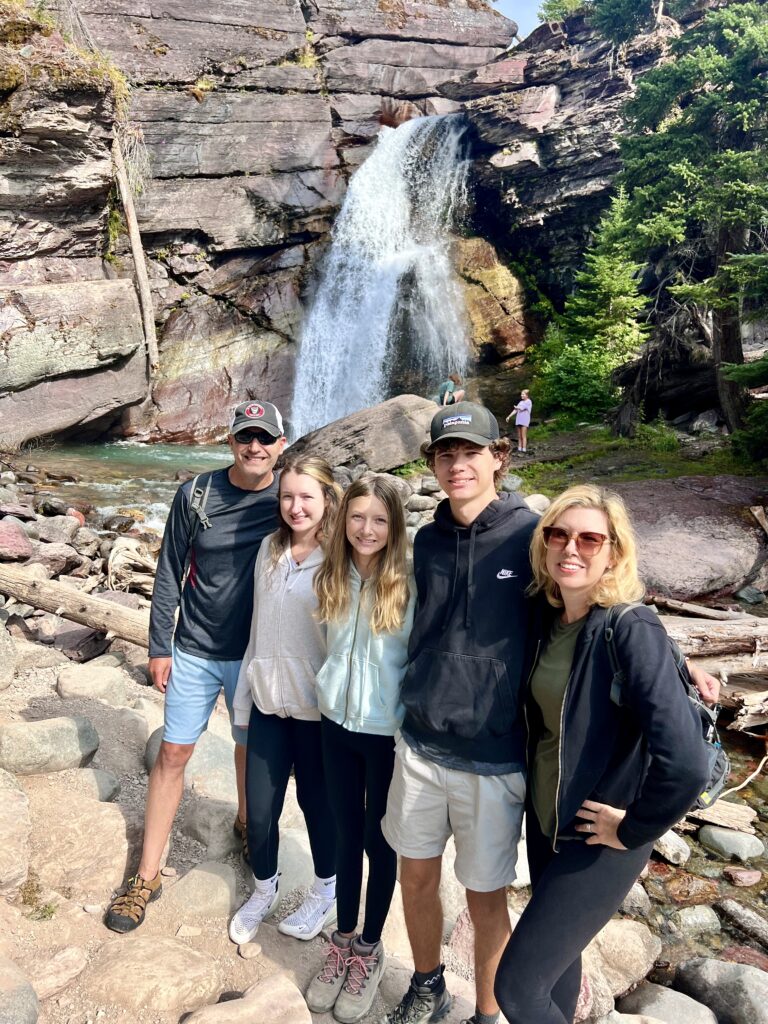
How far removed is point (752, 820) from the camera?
5.41 metres

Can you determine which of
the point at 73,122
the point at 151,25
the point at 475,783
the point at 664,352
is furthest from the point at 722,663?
the point at 151,25

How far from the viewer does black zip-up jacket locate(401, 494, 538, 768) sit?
8.16ft

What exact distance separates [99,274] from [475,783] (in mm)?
19720

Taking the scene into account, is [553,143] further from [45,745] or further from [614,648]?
[614,648]

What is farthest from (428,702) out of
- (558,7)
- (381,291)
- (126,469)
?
(558,7)

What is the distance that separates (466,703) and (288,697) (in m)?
0.91

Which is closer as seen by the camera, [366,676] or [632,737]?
[632,737]

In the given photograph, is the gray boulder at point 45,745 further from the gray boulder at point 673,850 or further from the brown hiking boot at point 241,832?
the gray boulder at point 673,850

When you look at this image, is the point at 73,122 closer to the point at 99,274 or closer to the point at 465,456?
the point at 99,274

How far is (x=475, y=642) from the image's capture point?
2516mm

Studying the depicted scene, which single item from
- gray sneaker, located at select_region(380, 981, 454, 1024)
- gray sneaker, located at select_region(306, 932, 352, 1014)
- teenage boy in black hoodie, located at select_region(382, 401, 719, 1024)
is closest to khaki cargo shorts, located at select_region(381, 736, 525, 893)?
teenage boy in black hoodie, located at select_region(382, 401, 719, 1024)

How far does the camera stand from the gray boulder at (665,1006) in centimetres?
349

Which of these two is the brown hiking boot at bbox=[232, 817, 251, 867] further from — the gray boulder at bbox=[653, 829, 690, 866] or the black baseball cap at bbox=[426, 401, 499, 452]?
the gray boulder at bbox=[653, 829, 690, 866]

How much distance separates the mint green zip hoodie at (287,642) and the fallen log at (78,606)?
3.38 meters
